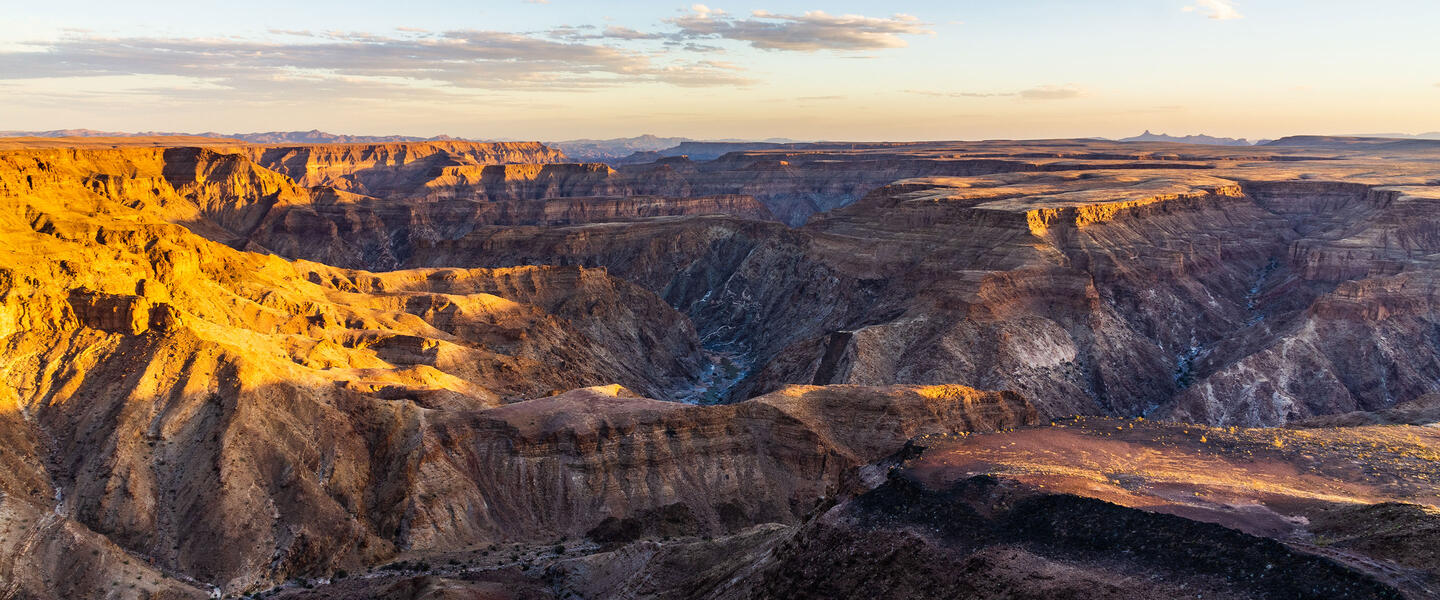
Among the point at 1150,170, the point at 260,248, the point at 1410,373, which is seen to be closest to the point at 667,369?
the point at 1410,373

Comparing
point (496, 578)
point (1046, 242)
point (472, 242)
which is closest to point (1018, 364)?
point (1046, 242)

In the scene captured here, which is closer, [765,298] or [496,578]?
[496,578]

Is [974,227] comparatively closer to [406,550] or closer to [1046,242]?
[1046,242]

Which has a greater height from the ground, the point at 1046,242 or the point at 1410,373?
the point at 1046,242

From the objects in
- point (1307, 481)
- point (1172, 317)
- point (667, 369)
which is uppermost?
point (1307, 481)

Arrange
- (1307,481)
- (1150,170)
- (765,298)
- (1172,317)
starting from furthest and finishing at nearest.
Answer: (1150,170)
(765,298)
(1172,317)
(1307,481)

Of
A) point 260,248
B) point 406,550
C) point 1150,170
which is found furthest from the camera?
point 1150,170
